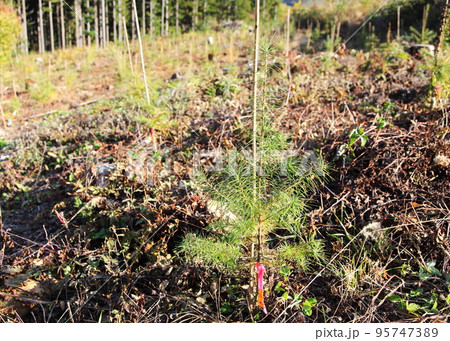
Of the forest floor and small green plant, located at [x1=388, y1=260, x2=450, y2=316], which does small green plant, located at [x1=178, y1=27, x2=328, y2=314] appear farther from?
small green plant, located at [x1=388, y1=260, x2=450, y2=316]

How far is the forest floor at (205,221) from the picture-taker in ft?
6.45

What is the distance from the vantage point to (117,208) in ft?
8.95

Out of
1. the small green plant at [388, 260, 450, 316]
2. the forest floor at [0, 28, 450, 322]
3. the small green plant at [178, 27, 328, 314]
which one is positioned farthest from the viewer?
the forest floor at [0, 28, 450, 322]

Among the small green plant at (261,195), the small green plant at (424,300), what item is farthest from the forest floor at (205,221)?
the small green plant at (261,195)

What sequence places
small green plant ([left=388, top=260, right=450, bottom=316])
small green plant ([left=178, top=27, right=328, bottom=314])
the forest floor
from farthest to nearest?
1. the forest floor
2. small green plant ([left=388, top=260, right=450, bottom=316])
3. small green plant ([left=178, top=27, right=328, bottom=314])

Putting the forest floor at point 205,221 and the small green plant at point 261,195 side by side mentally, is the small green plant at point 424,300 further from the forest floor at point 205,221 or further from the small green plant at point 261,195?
the small green plant at point 261,195

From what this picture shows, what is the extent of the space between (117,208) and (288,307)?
164 cm

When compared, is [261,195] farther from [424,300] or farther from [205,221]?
[424,300]

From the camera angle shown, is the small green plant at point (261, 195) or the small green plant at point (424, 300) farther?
the small green plant at point (424, 300)

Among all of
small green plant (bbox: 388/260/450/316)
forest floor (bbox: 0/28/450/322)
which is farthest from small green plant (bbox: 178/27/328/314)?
small green plant (bbox: 388/260/450/316)

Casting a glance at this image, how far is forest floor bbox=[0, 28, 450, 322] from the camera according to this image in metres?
1.96

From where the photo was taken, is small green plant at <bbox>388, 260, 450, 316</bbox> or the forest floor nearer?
small green plant at <bbox>388, 260, 450, 316</bbox>

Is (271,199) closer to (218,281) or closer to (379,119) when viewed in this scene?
(218,281)

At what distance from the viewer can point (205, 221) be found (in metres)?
2.43
